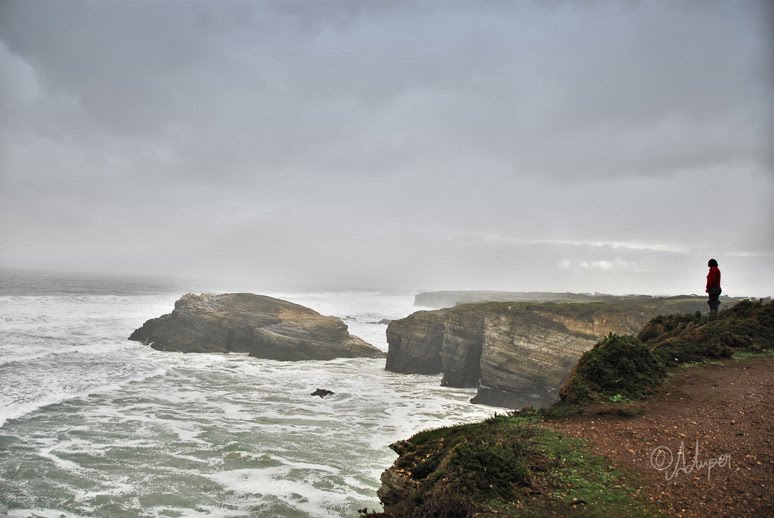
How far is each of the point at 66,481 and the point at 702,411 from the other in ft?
57.3

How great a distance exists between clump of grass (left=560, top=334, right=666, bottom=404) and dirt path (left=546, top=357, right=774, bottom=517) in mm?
379

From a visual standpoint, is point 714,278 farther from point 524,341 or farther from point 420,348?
point 420,348

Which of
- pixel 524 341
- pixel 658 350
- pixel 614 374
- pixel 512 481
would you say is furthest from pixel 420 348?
pixel 512 481

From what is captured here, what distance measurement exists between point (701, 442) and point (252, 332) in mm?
40712

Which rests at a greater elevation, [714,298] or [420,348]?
[714,298]

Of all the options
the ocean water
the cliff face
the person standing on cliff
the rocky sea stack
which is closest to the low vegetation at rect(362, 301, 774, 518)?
the ocean water

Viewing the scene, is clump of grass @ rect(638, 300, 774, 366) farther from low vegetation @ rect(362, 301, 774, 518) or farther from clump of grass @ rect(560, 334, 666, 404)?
clump of grass @ rect(560, 334, 666, 404)

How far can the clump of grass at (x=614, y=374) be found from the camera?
9.38 metres

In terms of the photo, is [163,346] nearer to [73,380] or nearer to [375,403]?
[73,380]

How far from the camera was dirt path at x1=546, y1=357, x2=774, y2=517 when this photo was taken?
17.2ft

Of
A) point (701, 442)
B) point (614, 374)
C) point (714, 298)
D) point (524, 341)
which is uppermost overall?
point (714, 298)

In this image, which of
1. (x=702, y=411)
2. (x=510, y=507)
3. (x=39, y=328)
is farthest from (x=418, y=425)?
(x=39, y=328)

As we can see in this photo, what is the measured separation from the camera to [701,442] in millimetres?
6887

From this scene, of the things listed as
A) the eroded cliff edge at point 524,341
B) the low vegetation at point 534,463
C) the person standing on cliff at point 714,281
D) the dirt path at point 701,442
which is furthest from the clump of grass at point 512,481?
the eroded cliff edge at point 524,341
